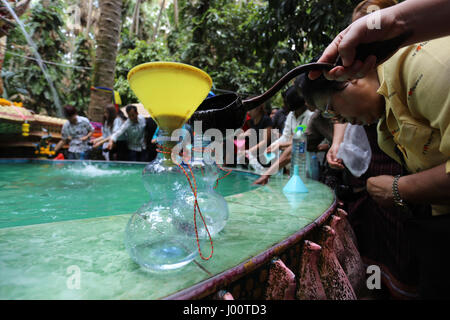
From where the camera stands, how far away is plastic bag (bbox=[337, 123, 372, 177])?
6.43 feet

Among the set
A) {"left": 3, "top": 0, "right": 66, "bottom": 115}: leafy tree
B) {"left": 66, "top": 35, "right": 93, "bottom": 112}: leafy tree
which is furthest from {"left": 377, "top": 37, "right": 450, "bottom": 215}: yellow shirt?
{"left": 66, "top": 35, "right": 93, "bottom": 112}: leafy tree

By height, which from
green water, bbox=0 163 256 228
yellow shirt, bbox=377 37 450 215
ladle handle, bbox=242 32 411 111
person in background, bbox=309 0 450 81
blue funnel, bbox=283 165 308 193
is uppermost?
person in background, bbox=309 0 450 81

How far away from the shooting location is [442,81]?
0.72m

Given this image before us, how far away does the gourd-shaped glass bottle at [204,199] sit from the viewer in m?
0.89

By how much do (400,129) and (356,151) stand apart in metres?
1.08

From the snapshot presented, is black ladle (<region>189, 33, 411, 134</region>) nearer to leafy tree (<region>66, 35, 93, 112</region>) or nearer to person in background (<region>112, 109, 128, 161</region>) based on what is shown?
person in background (<region>112, 109, 128, 161</region>)

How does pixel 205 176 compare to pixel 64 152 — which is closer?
pixel 205 176

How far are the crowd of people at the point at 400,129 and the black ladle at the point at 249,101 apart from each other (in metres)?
0.02

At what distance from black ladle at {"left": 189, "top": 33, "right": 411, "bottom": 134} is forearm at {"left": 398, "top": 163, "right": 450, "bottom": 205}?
1.65ft

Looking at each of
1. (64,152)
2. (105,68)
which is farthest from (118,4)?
(64,152)

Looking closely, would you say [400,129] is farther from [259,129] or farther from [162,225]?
[259,129]

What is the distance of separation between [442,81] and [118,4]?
7.52 metres
